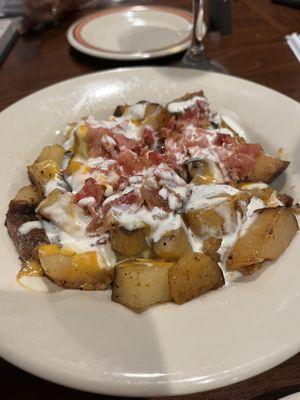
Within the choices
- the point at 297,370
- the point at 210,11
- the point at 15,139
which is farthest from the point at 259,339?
the point at 210,11

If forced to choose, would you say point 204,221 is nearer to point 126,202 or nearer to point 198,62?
point 126,202

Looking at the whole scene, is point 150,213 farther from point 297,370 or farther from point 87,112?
point 87,112

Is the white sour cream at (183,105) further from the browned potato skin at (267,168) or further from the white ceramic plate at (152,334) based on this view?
the white ceramic plate at (152,334)

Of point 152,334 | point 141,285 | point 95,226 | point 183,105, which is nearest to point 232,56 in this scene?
point 183,105

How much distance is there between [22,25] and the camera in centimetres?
234

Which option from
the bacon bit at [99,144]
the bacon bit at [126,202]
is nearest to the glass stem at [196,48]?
the bacon bit at [99,144]

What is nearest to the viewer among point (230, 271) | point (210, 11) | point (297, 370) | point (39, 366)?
point (39, 366)

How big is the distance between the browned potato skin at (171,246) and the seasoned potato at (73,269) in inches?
→ 5.1

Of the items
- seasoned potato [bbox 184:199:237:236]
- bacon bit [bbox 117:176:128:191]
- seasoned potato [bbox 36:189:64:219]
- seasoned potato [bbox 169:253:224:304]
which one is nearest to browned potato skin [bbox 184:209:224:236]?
seasoned potato [bbox 184:199:237:236]

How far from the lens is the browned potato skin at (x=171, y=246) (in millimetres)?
1033

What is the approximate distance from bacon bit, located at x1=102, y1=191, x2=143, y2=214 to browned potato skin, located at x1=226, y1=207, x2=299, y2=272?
0.26m

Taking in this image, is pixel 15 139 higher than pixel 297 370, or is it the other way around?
pixel 15 139

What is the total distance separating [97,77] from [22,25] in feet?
2.91

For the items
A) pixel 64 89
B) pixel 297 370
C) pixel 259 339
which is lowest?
pixel 297 370
